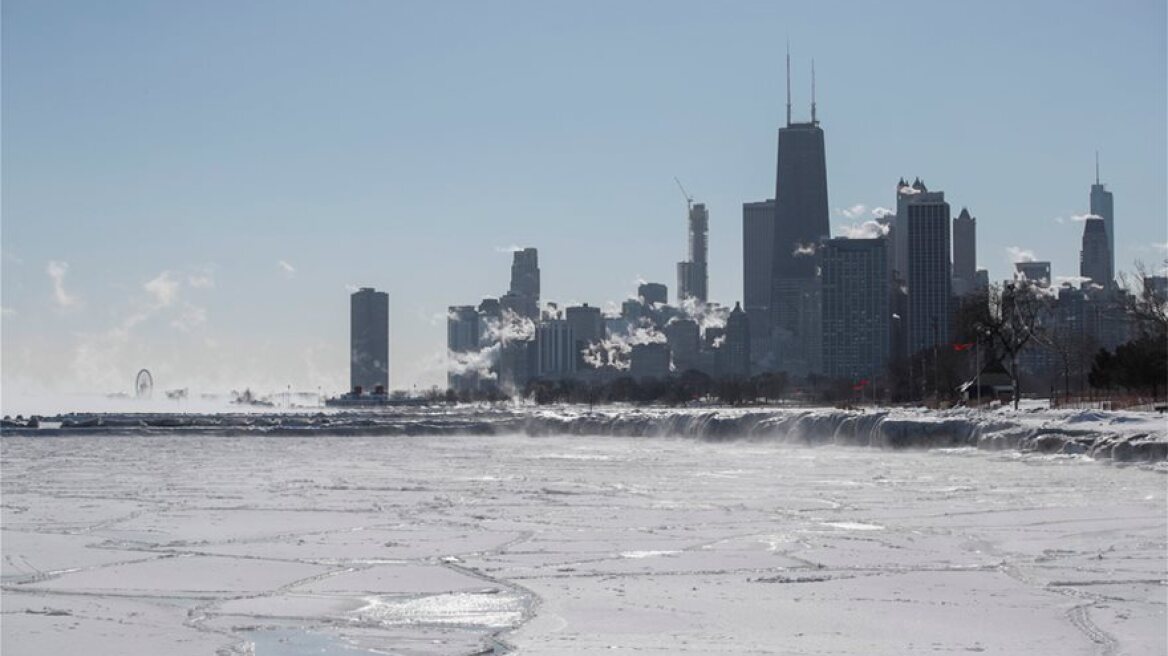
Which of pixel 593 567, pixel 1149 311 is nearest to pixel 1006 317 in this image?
pixel 1149 311

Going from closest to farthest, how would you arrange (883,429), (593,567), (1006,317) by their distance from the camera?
(593,567), (883,429), (1006,317)

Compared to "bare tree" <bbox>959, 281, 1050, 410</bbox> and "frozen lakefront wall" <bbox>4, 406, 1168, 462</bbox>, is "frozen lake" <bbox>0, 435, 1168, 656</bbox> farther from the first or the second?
"bare tree" <bbox>959, 281, 1050, 410</bbox>

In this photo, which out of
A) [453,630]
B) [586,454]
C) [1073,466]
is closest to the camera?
[453,630]

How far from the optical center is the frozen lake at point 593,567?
42.1 feet

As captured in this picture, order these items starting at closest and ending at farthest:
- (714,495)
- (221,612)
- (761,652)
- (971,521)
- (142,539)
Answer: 1. (761,652)
2. (221,612)
3. (142,539)
4. (971,521)
5. (714,495)

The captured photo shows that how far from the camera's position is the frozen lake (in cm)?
1283

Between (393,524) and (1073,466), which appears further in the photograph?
(1073,466)

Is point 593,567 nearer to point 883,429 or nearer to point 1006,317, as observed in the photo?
point 883,429

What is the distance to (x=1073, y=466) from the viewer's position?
38.5m

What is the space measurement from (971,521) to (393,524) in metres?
9.28

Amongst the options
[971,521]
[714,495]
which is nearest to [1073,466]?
[714,495]

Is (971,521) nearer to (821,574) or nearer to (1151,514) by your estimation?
(1151,514)

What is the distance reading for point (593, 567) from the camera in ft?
57.2

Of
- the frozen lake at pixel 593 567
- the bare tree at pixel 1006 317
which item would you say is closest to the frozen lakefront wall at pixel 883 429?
the frozen lake at pixel 593 567
